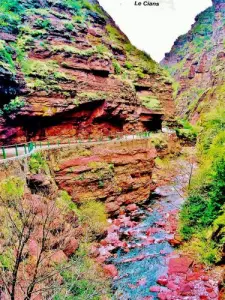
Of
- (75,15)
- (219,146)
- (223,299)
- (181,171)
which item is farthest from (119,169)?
(75,15)

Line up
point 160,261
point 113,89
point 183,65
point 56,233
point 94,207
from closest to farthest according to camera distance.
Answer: point 56,233 < point 160,261 < point 94,207 < point 113,89 < point 183,65

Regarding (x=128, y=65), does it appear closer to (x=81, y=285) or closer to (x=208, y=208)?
(x=208, y=208)

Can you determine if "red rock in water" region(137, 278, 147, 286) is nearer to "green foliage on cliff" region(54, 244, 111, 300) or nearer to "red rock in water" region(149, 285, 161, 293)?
"red rock in water" region(149, 285, 161, 293)

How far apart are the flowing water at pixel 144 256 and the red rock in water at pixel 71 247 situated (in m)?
2.62

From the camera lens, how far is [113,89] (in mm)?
32938

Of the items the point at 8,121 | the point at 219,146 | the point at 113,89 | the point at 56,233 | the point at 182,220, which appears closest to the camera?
the point at 56,233

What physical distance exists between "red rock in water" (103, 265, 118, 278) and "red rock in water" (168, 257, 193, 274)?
2.90 meters

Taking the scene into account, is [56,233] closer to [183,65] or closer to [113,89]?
[113,89]

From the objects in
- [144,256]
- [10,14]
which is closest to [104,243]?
[144,256]

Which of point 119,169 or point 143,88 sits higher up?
point 143,88

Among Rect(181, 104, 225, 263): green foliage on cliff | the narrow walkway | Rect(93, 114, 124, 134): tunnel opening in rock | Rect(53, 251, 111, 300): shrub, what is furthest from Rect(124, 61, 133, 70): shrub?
Rect(53, 251, 111, 300): shrub

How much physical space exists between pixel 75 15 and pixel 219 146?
26.7m

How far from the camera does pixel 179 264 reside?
1549cm

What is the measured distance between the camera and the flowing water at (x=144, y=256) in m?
13.6
